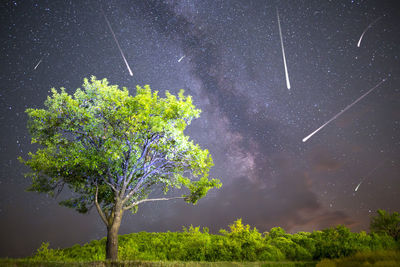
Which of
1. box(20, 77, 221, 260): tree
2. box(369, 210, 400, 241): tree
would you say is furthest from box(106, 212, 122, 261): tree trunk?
box(369, 210, 400, 241): tree

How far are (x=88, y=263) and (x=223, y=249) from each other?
1074 centimetres

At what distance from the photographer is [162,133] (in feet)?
50.1

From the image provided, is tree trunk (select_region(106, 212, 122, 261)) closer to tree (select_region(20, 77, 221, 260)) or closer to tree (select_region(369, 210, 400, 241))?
tree (select_region(20, 77, 221, 260))

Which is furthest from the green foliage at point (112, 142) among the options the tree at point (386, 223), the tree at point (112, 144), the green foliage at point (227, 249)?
the tree at point (386, 223)

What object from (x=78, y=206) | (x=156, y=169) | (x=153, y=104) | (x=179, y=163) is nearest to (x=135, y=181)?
(x=156, y=169)

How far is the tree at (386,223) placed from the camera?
3738 cm

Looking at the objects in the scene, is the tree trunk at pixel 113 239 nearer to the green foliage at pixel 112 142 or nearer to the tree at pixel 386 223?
the green foliage at pixel 112 142

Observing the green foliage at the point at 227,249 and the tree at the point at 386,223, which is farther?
the tree at the point at 386,223

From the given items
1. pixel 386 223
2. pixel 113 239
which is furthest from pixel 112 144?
pixel 386 223

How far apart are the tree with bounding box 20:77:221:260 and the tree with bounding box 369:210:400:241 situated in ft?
134

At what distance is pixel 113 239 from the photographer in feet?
42.2

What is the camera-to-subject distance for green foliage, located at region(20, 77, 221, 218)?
43.9 feet

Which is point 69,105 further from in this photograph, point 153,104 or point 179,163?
point 179,163

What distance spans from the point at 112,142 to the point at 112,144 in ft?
1.59
